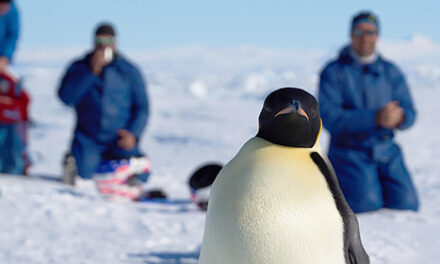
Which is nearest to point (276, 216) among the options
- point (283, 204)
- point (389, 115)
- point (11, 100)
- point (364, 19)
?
point (283, 204)

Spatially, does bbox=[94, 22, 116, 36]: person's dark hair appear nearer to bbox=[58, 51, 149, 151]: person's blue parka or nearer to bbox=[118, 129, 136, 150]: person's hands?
bbox=[58, 51, 149, 151]: person's blue parka

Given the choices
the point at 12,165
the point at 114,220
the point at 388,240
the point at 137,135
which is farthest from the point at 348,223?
the point at 12,165

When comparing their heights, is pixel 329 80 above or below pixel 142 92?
above

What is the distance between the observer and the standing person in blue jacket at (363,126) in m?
3.66

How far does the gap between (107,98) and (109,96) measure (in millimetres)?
20

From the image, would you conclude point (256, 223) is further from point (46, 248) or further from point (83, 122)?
point (83, 122)

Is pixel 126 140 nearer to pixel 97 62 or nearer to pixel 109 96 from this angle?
pixel 109 96

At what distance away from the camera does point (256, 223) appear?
4.94 feet

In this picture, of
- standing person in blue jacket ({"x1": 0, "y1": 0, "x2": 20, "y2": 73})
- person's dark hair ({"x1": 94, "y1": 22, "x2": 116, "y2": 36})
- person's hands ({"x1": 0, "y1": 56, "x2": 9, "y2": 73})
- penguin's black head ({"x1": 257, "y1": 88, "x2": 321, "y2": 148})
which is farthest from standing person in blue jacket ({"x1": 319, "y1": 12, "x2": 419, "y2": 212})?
standing person in blue jacket ({"x1": 0, "y1": 0, "x2": 20, "y2": 73})

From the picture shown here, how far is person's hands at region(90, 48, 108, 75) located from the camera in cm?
410

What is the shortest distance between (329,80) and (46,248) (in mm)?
1984

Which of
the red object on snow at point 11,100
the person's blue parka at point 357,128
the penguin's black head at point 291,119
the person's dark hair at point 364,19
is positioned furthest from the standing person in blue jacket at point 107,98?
the penguin's black head at point 291,119

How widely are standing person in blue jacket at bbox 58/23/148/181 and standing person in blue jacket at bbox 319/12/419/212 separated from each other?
1310 mm

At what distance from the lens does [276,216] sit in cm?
150
